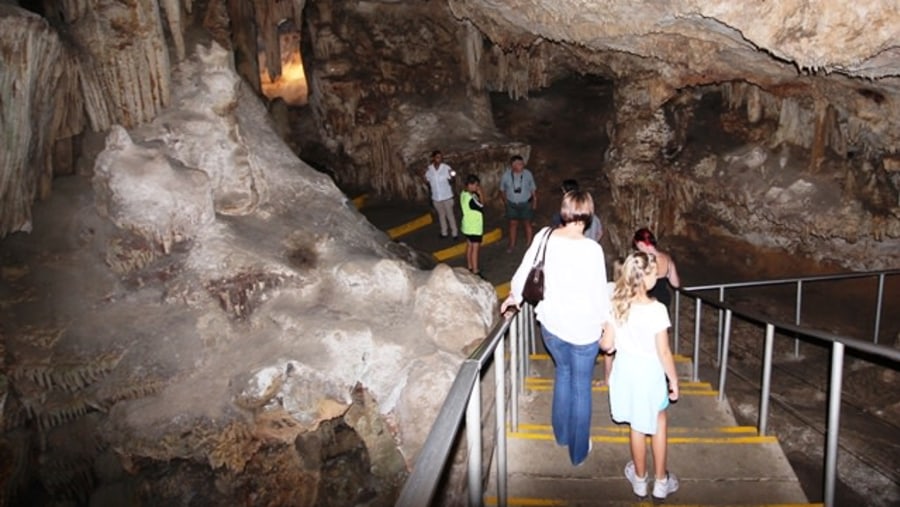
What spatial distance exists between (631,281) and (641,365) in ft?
1.52

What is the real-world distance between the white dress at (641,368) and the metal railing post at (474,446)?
4.54 feet

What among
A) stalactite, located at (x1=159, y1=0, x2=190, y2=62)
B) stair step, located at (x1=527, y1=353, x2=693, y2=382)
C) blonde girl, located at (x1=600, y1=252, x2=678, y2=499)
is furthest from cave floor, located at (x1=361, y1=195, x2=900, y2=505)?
stalactite, located at (x1=159, y1=0, x2=190, y2=62)

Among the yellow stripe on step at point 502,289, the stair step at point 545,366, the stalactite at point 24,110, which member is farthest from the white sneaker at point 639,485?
the stalactite at point 24,110

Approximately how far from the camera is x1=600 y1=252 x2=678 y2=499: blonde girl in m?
3.19

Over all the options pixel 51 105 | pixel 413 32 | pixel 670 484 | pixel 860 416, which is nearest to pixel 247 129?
pixel 51 105

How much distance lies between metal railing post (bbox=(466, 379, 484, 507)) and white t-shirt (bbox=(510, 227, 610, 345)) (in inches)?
54.2

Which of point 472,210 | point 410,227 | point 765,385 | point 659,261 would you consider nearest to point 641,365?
point 765,385

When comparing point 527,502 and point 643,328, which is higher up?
point 643,328

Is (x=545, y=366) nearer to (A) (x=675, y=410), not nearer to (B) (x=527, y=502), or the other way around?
(A) (x=675, y=410)

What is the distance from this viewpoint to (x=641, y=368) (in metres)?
3.27

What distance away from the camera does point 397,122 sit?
1381 centimetres

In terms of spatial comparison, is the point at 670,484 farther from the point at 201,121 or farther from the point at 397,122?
the point at 397,122

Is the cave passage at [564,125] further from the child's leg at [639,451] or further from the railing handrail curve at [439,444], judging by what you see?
the railing handrail curve at [439,444]

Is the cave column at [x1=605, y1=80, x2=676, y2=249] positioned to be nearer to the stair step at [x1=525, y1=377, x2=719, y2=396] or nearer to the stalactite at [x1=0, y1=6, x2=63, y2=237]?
the stair step at [x1=525, y1=377, x2=719, y2=396]
